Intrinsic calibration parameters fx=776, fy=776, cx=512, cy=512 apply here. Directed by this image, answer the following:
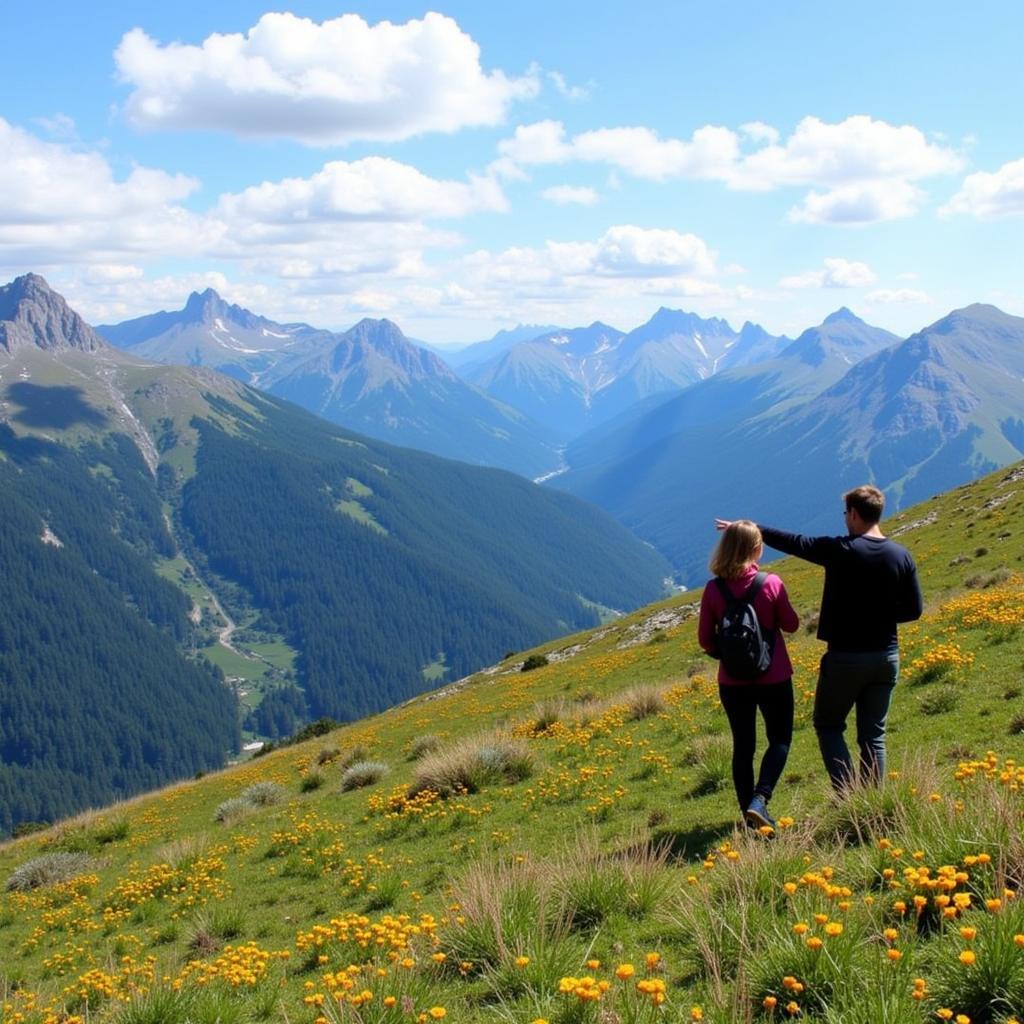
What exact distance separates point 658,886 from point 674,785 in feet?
17.5

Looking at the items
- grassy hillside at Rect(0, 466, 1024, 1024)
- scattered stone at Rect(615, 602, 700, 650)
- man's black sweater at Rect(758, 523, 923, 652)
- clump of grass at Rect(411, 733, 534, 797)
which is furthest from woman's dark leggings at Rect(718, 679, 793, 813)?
scattered stone at Rect(615, 602, 700, 650)

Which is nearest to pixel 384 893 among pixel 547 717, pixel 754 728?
pixel 754 728

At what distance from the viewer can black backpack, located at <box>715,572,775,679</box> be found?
8031 millimetres

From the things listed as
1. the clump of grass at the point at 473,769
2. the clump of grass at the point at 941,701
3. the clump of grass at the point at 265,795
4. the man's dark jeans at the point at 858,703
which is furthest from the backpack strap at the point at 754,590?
the clump of grass at the point at 265,795

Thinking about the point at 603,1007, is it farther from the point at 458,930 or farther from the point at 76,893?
the point at 76,893

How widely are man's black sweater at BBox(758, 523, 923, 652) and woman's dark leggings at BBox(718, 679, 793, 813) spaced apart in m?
0.86

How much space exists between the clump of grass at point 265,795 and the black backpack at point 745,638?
54.3 ft

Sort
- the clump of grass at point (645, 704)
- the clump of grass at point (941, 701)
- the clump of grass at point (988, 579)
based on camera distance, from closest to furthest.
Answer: the clump of grass at point (941, 701) → the clump of grass at point (645, 704) → the clump of grass at point (988, 579)

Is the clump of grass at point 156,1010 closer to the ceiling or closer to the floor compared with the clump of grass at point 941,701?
closer to the ceiling

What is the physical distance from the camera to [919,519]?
163 feet

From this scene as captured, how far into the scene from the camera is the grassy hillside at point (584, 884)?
470 cm

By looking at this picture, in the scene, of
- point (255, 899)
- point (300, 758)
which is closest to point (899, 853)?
point (255, 899)

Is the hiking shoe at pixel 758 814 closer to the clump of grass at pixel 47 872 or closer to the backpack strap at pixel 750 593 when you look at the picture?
the backpack strap at pixel 750 593

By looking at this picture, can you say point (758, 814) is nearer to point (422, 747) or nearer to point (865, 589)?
point (865, 589)
